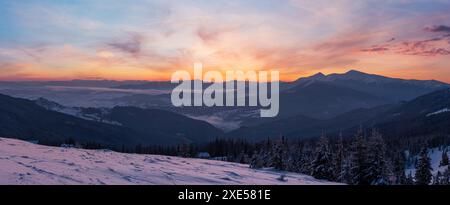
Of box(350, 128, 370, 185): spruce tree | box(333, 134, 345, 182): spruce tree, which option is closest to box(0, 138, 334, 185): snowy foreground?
box(350, 128, 370, 185): spruce tree

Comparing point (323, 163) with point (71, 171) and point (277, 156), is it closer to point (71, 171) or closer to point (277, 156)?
point (277, 156)

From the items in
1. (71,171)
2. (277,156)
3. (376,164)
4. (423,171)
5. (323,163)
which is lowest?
(423,171)

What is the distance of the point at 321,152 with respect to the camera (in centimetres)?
6091

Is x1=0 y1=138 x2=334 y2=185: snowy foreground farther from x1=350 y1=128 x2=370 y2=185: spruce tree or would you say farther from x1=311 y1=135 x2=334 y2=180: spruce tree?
x1=311 y1=135 x2=334 y2=180: spruce tree

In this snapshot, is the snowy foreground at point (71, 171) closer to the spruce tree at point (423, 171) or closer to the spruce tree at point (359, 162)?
the spruce tree at point (359, 162)

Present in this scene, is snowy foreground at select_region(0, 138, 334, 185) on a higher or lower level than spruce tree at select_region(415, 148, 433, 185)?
higher

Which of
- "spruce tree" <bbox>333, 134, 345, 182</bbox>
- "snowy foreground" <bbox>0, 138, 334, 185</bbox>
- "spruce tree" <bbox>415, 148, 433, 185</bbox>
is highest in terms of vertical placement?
"snowy foreground" <bbox>0, 138, 334, 185</bbox>

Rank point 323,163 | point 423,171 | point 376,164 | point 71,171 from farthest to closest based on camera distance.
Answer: point 423,171, point 323,163, point 376,164, point 71,171

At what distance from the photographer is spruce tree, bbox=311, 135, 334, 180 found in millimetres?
59094

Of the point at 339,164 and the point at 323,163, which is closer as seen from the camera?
the point at 323,163

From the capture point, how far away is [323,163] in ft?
197

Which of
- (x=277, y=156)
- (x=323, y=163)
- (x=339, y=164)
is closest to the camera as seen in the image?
(x=323, y=163)

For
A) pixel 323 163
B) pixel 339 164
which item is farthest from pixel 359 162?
pixel 339 164

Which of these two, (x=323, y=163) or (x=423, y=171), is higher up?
(x=323, y=163)
